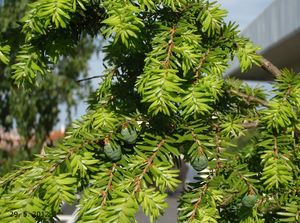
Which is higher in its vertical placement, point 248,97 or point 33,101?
point 33,101

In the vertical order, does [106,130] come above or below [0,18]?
below

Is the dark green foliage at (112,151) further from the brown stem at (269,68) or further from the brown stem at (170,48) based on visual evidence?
the brown stem at (269,68)

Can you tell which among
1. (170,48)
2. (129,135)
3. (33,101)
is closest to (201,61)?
(170,48)

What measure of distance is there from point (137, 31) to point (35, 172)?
11.7 inches

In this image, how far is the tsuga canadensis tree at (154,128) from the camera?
898 mm

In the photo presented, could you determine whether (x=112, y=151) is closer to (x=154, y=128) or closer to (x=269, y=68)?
(x=154, y=128)

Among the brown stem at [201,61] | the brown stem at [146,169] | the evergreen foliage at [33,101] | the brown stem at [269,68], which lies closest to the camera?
the brown stem at [146,169]

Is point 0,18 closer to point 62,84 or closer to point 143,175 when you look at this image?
point 62,84

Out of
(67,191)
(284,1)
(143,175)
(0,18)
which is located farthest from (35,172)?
(284,1)

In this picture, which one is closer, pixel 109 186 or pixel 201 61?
pixel 109 186

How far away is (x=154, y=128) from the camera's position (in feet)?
3.27

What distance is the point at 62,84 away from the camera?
7461mm

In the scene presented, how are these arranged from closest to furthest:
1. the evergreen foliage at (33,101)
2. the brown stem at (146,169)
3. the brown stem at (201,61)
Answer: the brown stem at (146,169) → the brown stem at (201,61) → the evergreen foliage at (33,101)

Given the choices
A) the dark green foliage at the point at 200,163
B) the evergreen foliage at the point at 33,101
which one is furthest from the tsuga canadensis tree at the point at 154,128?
the evergreen foliage at the point at 33,101
